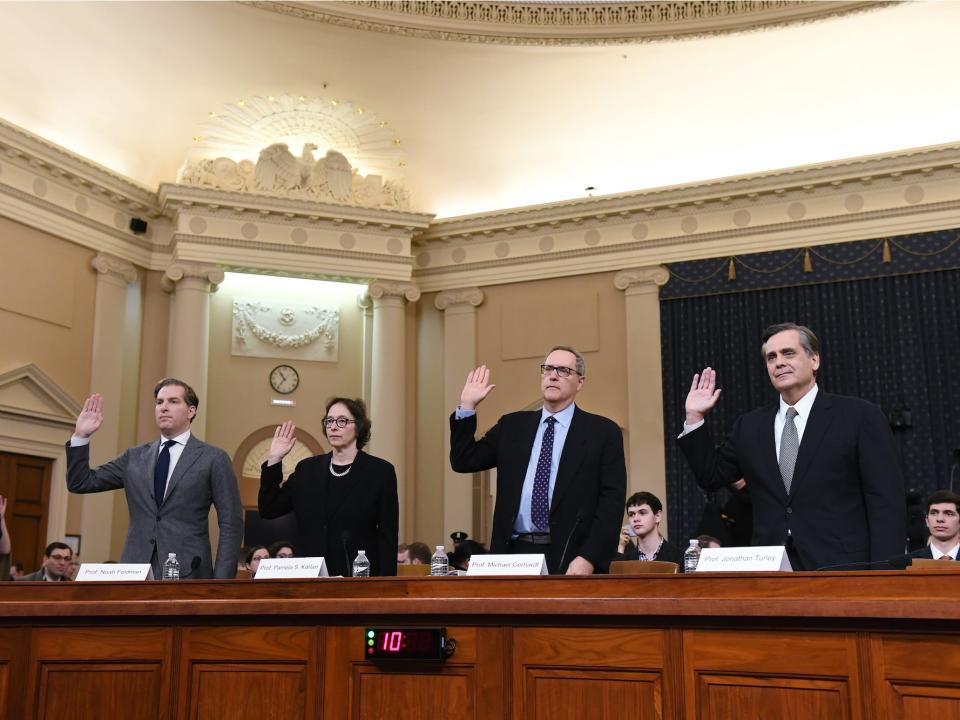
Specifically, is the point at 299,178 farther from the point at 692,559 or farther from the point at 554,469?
the point at 692,559

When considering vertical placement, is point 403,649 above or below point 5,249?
below

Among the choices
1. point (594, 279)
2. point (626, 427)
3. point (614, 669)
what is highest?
point (594, 279)

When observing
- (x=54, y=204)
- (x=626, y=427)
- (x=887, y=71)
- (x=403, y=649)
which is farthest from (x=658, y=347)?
(x=403, y=649)

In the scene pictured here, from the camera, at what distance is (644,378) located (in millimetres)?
11922

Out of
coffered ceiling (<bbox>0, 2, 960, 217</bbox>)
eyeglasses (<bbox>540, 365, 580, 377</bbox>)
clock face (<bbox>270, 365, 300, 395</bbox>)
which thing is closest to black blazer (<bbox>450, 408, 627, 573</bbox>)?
eyeglasses (<bbox>540, 365, 580, 377</bbox>)

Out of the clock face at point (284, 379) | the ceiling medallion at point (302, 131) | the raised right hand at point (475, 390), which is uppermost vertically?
the ceiling medallion at point (302, 131)

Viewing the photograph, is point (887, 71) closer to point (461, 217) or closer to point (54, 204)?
point (461, 217)

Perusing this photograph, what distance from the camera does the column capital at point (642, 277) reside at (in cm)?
1207

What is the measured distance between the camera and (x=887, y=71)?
11.7 meters

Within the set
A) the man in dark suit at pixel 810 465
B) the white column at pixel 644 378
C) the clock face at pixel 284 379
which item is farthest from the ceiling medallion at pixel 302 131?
the man in dark suit at pixel 810 465

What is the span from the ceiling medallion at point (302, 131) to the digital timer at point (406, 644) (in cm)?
1038

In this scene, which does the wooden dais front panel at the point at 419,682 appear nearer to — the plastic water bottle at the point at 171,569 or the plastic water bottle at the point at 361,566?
the plastic water bottle at the point at 361,566

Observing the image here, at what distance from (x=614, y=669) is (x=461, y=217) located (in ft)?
34.6

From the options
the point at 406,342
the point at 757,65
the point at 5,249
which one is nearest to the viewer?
the point at 5,249
